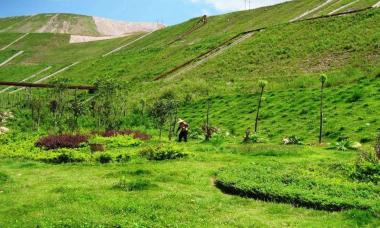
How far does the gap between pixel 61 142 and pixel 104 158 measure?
686 centimetres

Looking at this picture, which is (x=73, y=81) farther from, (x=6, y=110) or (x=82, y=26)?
(x=82, y=26)

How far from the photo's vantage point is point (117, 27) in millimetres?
180625

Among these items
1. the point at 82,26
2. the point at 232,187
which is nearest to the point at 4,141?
the point at 232,187

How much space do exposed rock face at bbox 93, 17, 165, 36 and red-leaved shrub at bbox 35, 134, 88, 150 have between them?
134838mm

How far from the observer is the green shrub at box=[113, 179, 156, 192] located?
19.5 m

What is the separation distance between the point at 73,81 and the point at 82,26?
3447 inches

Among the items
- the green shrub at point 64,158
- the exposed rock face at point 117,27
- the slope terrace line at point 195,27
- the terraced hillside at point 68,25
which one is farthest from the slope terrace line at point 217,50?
the exposed rock face at point 117,27

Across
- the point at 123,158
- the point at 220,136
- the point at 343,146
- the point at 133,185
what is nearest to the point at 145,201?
the point at 133,185

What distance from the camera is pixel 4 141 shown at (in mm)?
36875

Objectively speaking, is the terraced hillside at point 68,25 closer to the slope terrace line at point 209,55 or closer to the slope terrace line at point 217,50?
the slope terrace line at point 217,50

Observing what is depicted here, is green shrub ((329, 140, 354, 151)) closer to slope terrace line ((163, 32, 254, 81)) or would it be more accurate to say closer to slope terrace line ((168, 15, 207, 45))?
slope terrace line ((163, 32, 254, 81))

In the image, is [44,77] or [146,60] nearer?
[146,60]

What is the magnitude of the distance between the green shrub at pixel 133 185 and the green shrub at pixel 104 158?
6927mm

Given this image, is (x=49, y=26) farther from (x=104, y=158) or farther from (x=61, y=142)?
(x=104, y=158)
